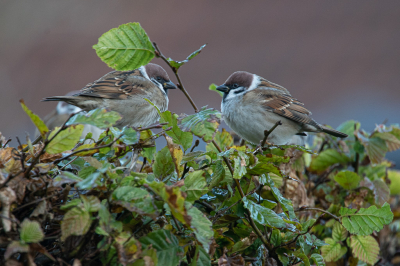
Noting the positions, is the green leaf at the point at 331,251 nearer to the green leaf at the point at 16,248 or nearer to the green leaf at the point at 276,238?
the green leaf at the point at 276,238

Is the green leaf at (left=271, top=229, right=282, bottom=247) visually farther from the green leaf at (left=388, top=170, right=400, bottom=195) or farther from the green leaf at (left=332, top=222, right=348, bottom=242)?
the green leaf at (left=388, top=170, right=400, bottom=195)

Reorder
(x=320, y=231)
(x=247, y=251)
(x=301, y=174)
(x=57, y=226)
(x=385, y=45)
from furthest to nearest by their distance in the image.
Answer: (x=385, y=45)
(x=301, y=174)
(x=320, y=231)
(x=247, y=251)
(x=57, y=226)

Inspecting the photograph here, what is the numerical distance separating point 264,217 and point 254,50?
18.2ft

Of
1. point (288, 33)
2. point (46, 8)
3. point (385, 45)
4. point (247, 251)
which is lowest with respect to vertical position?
point (385, 45)

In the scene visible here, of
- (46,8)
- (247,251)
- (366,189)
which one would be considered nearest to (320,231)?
(366,189)

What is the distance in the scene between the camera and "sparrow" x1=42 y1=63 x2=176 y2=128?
119 inches

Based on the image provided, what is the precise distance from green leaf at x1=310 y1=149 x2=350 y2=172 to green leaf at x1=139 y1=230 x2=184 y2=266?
1269 millimetres

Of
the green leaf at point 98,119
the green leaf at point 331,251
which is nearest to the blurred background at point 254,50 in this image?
the green leaf at point 331,251

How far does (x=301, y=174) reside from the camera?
1918mm

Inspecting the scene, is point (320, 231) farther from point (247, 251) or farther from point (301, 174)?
point (247, 251)

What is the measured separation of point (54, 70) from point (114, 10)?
4.56 feet

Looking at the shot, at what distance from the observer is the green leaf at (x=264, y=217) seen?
98cm

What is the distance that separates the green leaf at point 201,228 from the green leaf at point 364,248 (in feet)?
2.48

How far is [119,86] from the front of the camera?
3.16 m
